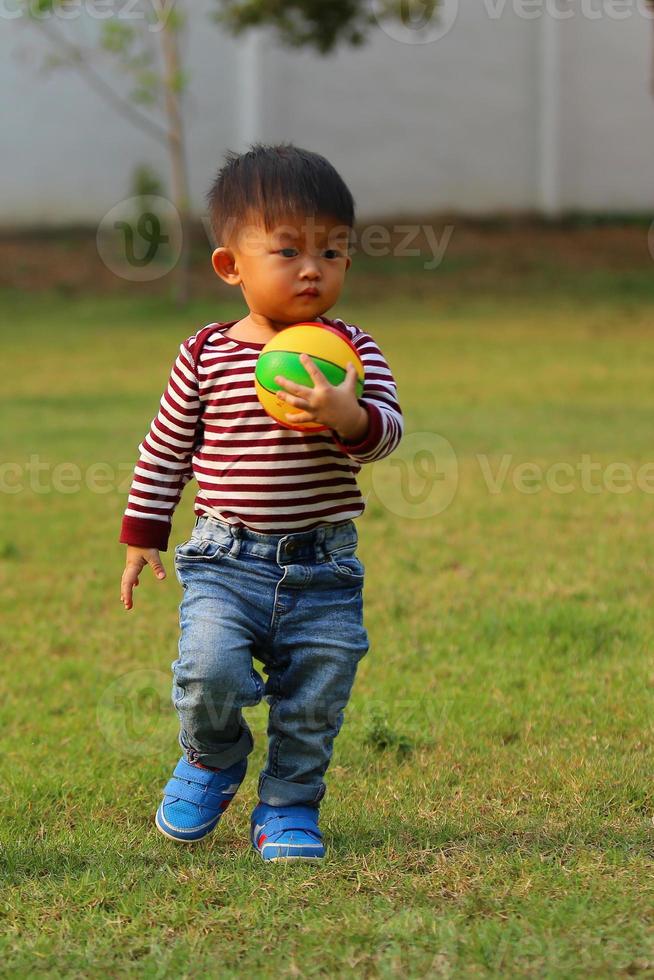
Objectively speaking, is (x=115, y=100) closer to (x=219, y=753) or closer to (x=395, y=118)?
(x=395, y=118)

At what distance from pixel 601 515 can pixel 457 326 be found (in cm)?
1051

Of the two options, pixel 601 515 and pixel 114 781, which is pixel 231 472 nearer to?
pixel 114 781

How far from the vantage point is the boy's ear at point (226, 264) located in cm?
311

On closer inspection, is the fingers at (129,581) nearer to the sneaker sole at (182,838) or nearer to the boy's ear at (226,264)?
the sneaker sole at (182,838)

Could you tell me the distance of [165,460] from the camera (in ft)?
10.3

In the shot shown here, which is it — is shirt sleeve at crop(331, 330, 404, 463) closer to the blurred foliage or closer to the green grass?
the green grass

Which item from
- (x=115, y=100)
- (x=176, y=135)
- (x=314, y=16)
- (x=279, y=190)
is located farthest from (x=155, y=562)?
(x=115, y=100)

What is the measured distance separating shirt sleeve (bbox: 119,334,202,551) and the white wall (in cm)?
2016

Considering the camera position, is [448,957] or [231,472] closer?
[448,957]

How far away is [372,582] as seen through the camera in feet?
18.9

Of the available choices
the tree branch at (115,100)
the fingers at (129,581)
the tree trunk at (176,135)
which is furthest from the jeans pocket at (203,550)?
the tree branch at (115,100)

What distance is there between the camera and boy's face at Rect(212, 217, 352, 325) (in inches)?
117

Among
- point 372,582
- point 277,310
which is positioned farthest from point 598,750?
point 372,582

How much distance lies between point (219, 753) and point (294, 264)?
1.13m
